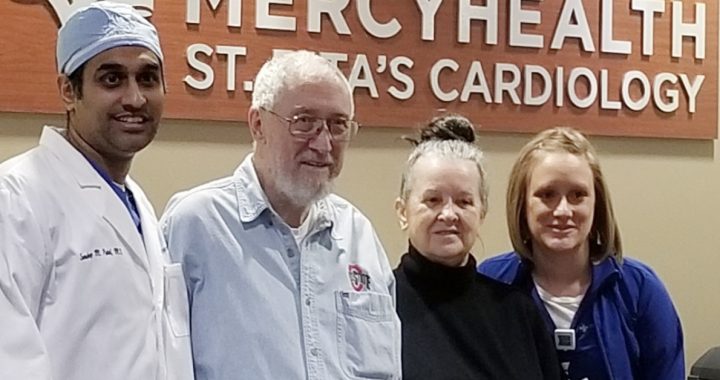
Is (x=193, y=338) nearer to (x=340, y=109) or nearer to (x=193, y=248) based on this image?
(x=193, y=248)

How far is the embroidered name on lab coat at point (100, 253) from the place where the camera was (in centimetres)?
158

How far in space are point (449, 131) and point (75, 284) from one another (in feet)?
3.15

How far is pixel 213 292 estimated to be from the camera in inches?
68.9

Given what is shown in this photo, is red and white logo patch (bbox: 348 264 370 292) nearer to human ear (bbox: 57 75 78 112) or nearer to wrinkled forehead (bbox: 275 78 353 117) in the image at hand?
wrinkled forehead (bbox: 275 78 353 117)

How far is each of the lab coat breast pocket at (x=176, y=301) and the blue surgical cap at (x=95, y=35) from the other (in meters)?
0.37

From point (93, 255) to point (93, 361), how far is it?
162 millimetres

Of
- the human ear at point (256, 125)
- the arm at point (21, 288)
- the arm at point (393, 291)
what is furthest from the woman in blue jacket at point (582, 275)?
the arm at point (21, 288)

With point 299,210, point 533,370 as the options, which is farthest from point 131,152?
point 533,370

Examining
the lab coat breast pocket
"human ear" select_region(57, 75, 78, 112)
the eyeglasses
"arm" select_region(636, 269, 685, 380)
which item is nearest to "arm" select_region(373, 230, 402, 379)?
the eyeglasses

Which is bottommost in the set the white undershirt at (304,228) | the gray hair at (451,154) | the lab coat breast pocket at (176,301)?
the lab coat breast pocket at (176,301)

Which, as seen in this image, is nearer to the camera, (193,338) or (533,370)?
(193,338)

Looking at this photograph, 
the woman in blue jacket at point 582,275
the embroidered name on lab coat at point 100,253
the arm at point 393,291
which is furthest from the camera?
the woman in blue jacket at point 582,275

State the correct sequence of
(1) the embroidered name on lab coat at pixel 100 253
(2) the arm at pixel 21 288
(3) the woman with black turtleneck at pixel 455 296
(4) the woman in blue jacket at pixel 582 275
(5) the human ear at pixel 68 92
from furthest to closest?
(4) the woman in blue jacket at pixel 582 275, (3) the woman with black turtleneck at pixel 455 296, (5) the human ear at pixel 68 92, (1) the embroidered name on lab coat at pixel 100 253, (2) the arm at pixel 21 288

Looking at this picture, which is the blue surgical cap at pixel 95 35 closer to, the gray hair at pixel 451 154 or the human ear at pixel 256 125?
the human ear at pixel 256 125
